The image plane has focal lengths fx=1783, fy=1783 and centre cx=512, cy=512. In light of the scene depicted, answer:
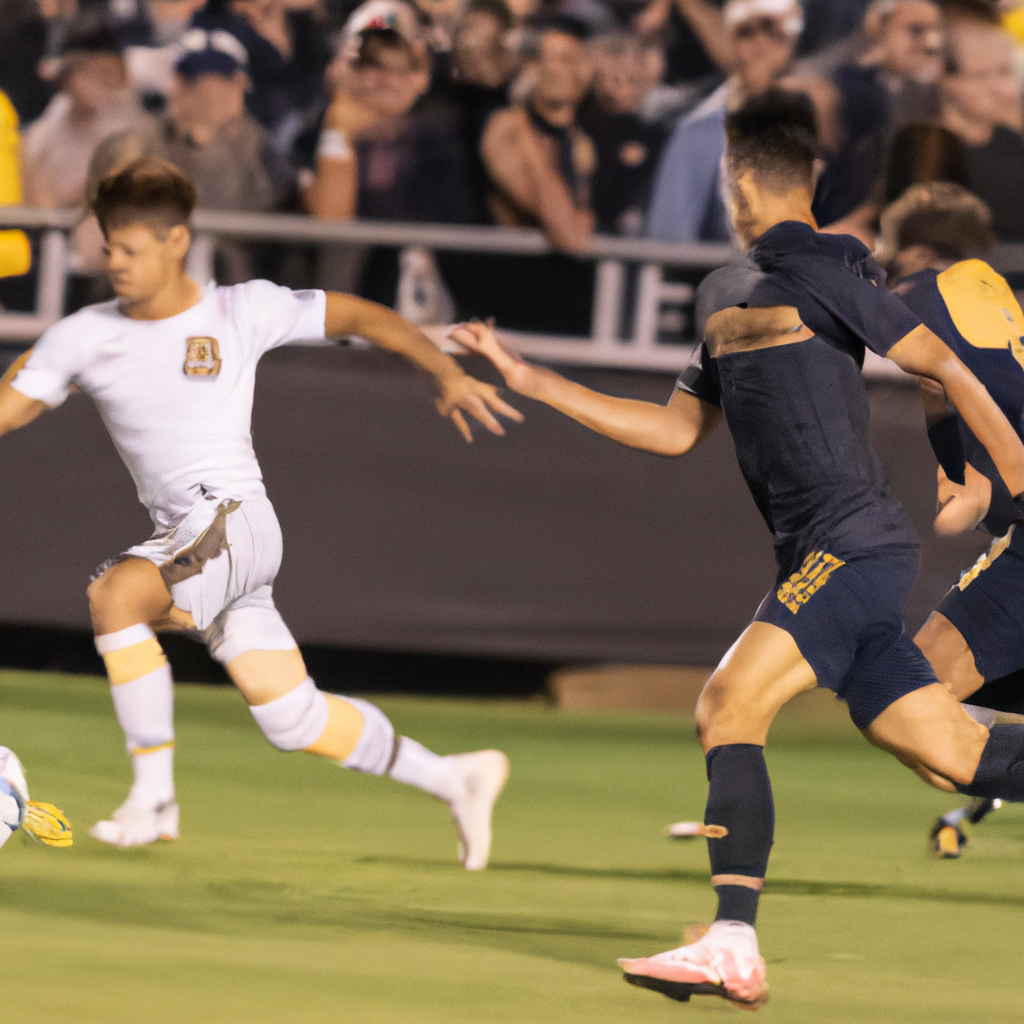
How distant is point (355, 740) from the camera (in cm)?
472

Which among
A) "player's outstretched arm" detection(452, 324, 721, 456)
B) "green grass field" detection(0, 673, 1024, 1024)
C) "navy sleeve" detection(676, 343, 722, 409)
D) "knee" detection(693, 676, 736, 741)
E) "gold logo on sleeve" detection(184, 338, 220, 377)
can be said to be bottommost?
"green grass field" detection(0, 673, 1024, 1024)

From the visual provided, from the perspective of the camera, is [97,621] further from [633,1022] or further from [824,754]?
[824,754]

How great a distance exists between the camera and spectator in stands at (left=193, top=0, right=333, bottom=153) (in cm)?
808

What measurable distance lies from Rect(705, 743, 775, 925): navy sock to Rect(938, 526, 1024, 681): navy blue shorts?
140 centimetres

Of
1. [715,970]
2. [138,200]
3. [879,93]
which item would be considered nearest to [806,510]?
[715,970]

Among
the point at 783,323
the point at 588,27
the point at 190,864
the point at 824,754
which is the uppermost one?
the point at 588,27

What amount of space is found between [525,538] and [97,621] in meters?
3.22

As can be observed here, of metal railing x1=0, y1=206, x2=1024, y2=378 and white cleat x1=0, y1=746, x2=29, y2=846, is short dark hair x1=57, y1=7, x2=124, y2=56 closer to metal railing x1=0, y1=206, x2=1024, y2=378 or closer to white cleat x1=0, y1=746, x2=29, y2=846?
metal railing x1=0, y1=206, x2=1024, y2=378

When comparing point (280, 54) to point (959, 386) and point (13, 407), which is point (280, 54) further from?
point (959, 386)

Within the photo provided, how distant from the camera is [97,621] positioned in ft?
15.5

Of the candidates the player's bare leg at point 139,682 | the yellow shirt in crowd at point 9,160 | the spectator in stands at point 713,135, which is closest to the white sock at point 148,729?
the player's bare leg at point 139,682

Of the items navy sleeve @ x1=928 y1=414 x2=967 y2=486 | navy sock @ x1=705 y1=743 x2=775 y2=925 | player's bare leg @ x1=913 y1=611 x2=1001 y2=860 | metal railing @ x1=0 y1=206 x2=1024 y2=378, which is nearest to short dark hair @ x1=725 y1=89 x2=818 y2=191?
navy sleeve @ x1=928 y1=414 x2=967 y2=486

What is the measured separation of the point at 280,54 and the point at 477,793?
4707 millimetres

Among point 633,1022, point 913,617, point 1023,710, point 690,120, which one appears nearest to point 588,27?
point 690,120
